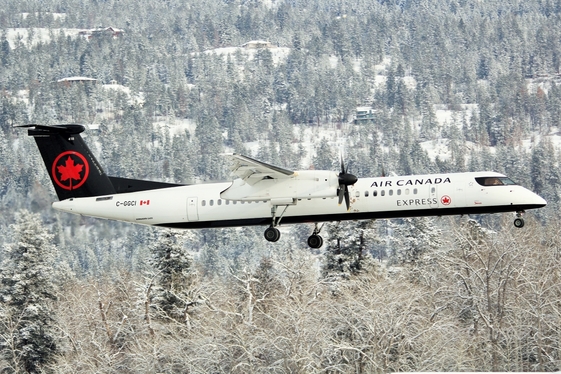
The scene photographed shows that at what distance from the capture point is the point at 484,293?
225 ft

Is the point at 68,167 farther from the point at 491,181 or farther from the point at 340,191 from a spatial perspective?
the point at 491,181

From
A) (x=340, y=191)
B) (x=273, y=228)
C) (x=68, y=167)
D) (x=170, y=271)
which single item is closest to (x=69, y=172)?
(x=68, y=167)

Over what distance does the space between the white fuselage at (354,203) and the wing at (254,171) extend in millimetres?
962

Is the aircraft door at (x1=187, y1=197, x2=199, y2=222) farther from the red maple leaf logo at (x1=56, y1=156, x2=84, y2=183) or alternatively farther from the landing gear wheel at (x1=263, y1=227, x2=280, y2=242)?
the red maple leaf logo at (x1=56, y1=156, x2=84, y2=183)

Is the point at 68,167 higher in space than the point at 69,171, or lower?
higher

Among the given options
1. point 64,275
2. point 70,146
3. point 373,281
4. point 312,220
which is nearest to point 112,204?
point 70,146

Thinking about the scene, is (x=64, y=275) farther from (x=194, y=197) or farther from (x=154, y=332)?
(x=194, y=197)

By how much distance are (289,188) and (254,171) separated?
1.69m

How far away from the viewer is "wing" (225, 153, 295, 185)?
46094mm

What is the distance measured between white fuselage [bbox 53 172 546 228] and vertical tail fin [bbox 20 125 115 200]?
2127mm

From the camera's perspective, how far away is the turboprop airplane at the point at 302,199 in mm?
46656

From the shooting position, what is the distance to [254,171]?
47.3 m

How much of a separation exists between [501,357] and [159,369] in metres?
19.7

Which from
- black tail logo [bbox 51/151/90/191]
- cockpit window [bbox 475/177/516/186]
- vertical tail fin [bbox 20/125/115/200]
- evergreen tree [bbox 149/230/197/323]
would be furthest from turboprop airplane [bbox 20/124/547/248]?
evergreen tree [bbox 149/230/197/323]
